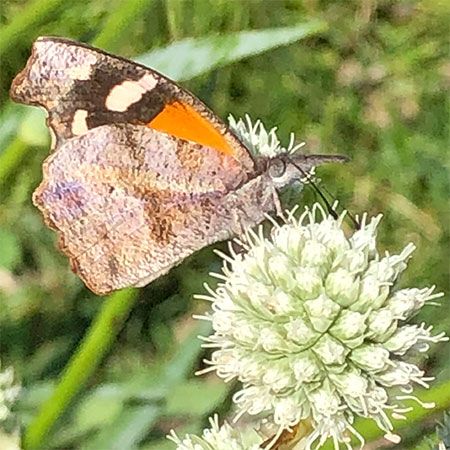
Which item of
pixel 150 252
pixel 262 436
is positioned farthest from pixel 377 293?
pixel 150 252

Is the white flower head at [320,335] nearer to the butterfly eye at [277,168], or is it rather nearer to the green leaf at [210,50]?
the butterfly eye at [277,168]

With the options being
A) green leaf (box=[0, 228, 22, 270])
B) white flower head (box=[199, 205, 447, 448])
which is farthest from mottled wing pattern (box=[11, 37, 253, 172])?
green leaf (box=[0, 228, 22, 270])

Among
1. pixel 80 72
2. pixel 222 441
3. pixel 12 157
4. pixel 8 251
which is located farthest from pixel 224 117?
pixel 222 441

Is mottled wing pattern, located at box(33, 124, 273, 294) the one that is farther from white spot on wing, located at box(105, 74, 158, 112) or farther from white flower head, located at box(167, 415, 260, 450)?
white flower head, located at box(167, 415, 260, 450)

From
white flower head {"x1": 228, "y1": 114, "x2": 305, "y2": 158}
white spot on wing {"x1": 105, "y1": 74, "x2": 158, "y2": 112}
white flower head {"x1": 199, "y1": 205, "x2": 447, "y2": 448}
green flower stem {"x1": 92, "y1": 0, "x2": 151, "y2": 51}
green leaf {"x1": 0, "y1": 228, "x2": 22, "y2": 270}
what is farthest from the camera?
green leaf {"x1": 0, "y1": 228, "x2": 22, "y2": 270}

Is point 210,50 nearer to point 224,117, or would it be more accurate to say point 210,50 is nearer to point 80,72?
point 80,72

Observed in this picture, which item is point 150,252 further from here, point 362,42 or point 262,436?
point 362,42

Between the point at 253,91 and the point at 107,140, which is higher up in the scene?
the point at 107,140

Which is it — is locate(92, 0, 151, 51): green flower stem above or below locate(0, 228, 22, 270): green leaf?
above
